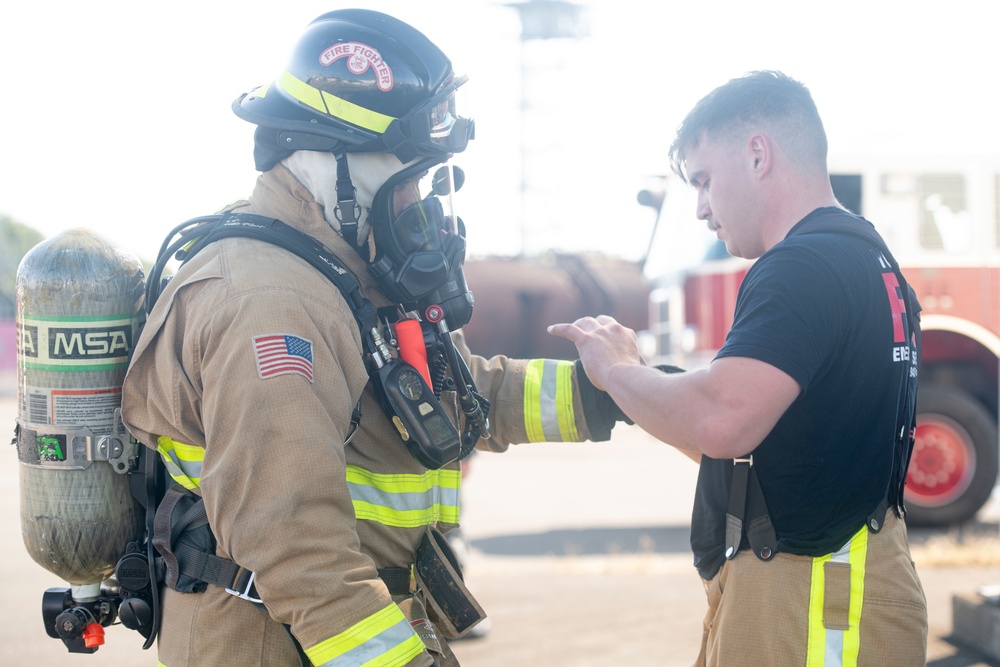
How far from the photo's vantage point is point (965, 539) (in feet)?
22.0

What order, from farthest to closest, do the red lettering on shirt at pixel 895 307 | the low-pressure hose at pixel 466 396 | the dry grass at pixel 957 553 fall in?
the dry grass at pixel 957 553 < the low-pressure hose at pixel 466 396 < the red lettering on shirt at pixel 895 307

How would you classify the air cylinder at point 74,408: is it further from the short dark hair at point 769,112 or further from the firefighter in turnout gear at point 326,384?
the short dark hair at point 769,112

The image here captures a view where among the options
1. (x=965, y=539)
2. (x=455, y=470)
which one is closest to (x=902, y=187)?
(x=965, y=539)

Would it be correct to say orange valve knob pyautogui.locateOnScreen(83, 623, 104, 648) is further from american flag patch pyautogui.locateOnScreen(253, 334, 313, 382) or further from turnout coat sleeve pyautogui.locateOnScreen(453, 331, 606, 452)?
turnout coat sleeve pyautogui.locateOnScreen(453, 331, 606, 452)

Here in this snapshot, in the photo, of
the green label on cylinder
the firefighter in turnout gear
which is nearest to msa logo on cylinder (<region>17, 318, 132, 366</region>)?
the green label on cylinder

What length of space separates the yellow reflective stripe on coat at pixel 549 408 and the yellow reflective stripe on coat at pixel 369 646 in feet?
2.99

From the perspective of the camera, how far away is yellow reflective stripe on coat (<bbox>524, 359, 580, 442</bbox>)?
8.59ft

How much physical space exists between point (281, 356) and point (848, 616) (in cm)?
133

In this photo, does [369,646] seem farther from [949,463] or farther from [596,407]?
[949,463]

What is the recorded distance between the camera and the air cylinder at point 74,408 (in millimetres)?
2121

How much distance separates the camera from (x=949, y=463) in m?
7.11

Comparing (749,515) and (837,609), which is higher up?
(749,515)

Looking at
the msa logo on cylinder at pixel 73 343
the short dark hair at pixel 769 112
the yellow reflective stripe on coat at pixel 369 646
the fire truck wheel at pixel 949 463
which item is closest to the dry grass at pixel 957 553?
the fire truck wheel at pixel 949 463

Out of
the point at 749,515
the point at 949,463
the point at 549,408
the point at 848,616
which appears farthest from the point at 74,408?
the point at 949,463
